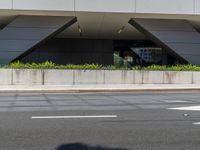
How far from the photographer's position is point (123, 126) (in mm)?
9570

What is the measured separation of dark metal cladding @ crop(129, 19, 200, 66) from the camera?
95.2 ft

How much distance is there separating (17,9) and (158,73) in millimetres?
8965

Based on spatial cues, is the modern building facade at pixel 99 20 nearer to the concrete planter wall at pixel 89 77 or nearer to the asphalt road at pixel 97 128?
the concrete planter wall at pixel 89 77

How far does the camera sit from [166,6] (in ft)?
88.0

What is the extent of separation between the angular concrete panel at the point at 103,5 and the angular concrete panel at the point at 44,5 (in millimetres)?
526

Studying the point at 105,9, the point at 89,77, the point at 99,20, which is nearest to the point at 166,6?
the point at 105,9

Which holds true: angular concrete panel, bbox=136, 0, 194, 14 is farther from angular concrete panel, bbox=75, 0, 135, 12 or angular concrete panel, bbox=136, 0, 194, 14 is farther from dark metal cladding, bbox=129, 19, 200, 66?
dark metal cladding, bbox=129, 19, 200, 66

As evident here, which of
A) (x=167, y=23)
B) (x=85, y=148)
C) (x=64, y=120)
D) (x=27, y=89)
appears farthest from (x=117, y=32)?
(x=85, y=148)

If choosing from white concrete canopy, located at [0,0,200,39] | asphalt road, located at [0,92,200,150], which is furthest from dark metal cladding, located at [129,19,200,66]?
asphalt road, located at [0,92,200,150]

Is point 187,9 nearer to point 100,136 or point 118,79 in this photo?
point 118,79

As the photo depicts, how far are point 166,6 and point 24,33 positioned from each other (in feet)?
29.2

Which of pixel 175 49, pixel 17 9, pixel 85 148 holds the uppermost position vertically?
pixel 17 9

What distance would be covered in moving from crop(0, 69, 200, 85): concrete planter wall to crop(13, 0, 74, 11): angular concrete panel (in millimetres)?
4072

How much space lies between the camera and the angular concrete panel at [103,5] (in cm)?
2609
